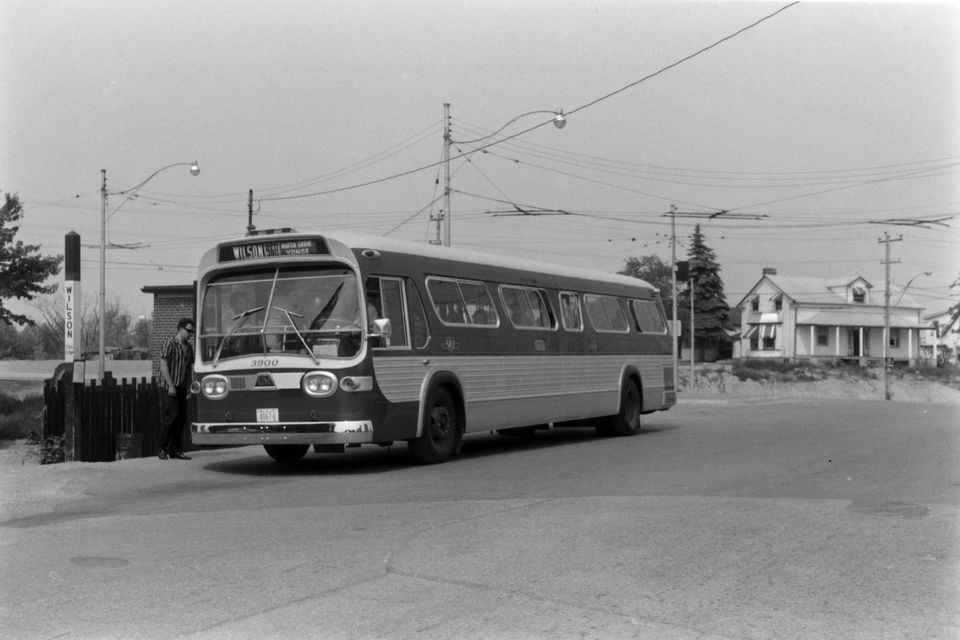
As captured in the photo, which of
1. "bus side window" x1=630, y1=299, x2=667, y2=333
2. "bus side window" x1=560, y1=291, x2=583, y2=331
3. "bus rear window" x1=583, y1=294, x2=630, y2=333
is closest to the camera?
"bus side window" x1=560, y1=291, x2=583, y2=331

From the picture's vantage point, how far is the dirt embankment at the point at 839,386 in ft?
195

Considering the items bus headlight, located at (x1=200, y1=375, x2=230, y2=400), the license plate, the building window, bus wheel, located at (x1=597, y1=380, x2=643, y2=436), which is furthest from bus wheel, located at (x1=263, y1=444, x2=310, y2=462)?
the building window

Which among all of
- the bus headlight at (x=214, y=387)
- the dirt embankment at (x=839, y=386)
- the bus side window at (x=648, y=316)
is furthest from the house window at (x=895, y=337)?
the bus headlight at (x=214, y=387)

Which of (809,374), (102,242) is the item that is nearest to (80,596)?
(102,242)

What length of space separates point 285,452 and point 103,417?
2.47 m

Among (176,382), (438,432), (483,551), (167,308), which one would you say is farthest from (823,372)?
(483,551)

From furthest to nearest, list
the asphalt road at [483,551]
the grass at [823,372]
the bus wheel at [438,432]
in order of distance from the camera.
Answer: the grass at [823,372]
the bus wheel at [438,432]
the asphalt road at [483,551]

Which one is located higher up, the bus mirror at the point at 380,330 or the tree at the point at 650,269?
the tree at the point at 650,269

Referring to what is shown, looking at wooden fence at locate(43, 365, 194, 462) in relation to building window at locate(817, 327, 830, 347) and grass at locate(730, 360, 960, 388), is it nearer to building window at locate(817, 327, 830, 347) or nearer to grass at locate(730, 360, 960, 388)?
grass at locate(730, 360, 960, 388)

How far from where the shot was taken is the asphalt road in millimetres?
5852

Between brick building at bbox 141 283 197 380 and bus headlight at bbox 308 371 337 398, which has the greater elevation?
brick building at bbox 141 283 197 380

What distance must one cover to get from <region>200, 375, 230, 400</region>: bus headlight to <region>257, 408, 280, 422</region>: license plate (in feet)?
1.79

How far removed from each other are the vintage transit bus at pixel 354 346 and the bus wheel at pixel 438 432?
0.02 metres

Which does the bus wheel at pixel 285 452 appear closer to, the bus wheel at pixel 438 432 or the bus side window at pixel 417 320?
the bus wheel at pixel 438 432
